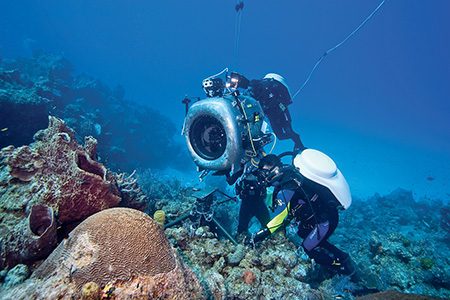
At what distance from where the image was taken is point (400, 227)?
39.0ft

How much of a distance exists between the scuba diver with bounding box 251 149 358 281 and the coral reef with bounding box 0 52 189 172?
7.71m

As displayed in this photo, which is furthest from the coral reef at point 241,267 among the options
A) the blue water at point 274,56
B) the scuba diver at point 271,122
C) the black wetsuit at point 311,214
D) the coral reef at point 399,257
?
the blue water at point 274,56

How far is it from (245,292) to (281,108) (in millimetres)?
5011

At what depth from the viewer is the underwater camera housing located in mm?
4871

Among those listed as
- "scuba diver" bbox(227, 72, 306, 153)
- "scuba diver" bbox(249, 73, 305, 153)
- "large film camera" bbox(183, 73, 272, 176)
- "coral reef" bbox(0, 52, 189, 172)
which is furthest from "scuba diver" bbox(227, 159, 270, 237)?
"coral reef" bbox(0, 52, 189, 172)

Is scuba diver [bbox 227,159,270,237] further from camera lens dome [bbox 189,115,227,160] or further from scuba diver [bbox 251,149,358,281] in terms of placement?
camera lens dome [bbox 189,115,227,160]

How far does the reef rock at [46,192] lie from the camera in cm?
234

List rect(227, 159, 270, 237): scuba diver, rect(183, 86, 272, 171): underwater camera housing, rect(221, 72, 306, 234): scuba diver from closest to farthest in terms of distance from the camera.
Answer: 1. rect(183, 86, 272, 171): underwater camera housing
2. rect(227, 159, 270, 237): scuba diver
3. rect(221, 72, 306, 234): scuba diver

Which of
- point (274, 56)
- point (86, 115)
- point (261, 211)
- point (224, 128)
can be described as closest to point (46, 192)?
point (224, 128)

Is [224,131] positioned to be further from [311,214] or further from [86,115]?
[86,115]

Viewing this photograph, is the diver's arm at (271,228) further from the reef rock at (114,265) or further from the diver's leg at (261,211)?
the reef rock at (114,265)

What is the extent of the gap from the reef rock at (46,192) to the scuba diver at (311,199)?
2573 millimetres

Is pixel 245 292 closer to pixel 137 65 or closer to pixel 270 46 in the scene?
pixel 137 65

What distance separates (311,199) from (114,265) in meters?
3.41
